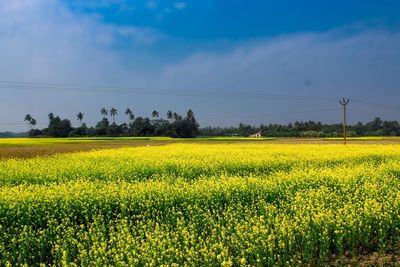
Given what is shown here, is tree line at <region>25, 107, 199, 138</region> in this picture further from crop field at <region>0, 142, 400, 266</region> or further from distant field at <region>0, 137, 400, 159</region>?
crop field at <region>0, 142, 400, 266</region>

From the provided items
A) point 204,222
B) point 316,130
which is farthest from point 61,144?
point 316,130

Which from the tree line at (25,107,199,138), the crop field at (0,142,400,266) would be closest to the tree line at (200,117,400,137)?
the tree line at (25,107,199,138)

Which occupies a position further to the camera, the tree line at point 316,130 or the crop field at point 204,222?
the tree line at point 316,130

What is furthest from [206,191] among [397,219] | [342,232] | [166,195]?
[397,219]

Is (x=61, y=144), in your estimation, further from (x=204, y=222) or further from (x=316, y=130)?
(x=316, y=130)

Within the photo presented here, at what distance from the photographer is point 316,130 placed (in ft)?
437

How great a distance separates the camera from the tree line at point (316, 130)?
11661cm

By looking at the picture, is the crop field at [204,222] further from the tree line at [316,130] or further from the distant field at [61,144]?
the tree line at [316,130]

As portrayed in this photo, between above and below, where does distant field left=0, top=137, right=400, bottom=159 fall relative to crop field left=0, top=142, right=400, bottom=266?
above

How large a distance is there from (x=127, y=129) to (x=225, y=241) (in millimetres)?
111510

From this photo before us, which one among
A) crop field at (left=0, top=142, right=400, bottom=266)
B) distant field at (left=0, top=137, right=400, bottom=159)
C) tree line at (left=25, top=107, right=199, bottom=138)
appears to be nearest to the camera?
crop field at (left=0, top=142, right=400, bottom=266)

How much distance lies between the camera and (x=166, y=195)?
39.1ft

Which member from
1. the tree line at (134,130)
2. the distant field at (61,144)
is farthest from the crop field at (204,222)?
the tree line at (134,130)

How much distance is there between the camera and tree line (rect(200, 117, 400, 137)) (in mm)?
116613
